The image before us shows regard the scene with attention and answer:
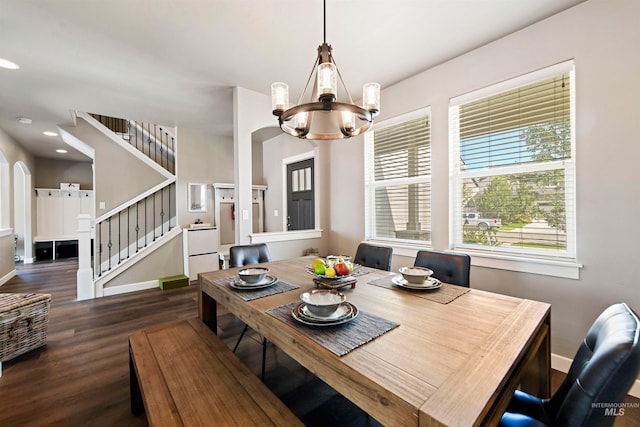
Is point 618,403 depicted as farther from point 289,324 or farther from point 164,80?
point 164,80

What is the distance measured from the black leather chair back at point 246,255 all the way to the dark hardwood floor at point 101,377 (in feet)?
2.64

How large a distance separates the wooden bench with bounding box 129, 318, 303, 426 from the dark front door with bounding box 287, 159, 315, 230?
342 cm

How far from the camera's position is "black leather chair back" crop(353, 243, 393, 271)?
2473mm

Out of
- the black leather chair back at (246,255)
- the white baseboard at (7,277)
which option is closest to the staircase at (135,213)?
the white baseboard at (7,277)

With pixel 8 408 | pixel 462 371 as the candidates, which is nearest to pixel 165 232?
pixel 8 408

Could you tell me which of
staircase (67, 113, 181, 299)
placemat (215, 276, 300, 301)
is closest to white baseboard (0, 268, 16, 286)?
staircase (67, 113, 181, 299)

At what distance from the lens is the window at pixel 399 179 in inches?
121

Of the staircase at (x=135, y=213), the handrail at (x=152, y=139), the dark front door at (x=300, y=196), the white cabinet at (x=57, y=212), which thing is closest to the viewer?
the staircase at (x=135, y=213)

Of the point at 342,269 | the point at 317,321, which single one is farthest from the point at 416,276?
the point at 317,321

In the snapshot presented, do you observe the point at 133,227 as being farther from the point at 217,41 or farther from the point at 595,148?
the point at 595,148

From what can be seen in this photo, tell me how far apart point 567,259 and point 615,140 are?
921 mm

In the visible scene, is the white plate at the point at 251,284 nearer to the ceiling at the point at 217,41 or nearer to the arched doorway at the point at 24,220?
the ceiling at the point at 217,41

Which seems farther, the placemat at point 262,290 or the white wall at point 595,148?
the white wall at point 595,148

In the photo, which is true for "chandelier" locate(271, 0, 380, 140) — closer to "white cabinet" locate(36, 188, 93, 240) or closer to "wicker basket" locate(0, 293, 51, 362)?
"wicker basket" locate(0, 293, 51, 362)
